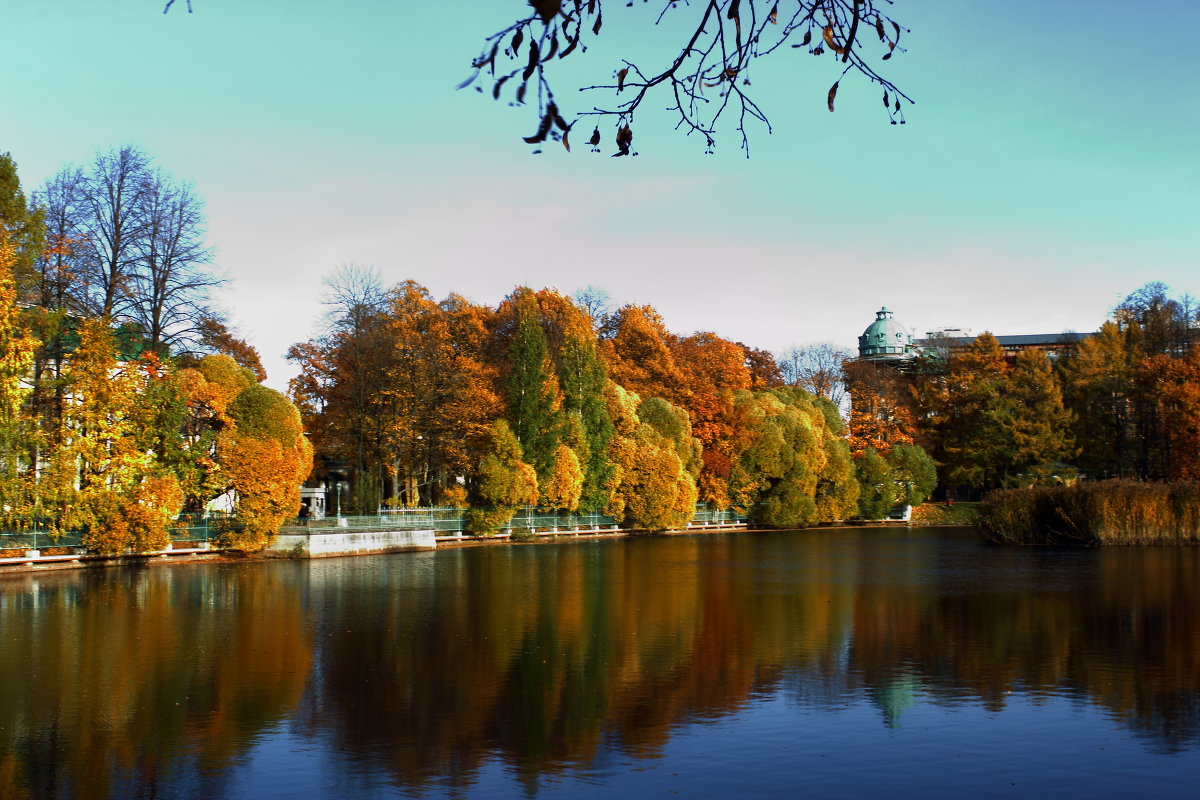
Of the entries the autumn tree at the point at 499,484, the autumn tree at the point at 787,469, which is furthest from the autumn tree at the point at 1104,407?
the autumn tree at the point at 499,484

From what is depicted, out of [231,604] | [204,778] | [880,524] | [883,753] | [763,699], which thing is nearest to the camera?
[204,778]

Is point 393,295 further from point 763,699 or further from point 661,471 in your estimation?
point 763,699

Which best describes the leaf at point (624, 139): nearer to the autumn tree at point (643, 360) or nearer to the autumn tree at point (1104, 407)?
the autumn tree at point (643, 360)

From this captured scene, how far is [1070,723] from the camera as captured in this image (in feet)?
36.0

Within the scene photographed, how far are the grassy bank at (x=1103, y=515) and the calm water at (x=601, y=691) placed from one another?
45.2 ft

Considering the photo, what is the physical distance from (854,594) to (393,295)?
3268 cm

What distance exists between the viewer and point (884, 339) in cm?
9931

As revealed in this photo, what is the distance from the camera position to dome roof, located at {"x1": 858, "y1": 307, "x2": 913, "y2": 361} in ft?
324

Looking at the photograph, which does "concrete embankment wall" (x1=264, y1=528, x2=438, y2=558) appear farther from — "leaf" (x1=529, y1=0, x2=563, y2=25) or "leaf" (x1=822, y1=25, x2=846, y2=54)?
"leaf" (x1=529, y1=0, x2=563, y2=25)

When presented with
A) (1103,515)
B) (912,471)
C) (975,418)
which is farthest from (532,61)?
(975,418)

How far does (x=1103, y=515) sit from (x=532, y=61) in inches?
1566

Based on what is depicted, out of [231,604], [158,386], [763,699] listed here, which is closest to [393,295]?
[158,386]

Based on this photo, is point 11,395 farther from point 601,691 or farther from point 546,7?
point 546,7

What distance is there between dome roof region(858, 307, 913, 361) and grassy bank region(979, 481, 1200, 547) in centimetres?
5688
